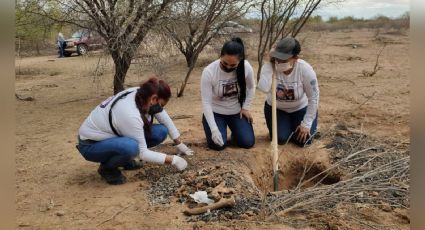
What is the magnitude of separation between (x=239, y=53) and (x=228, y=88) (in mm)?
508

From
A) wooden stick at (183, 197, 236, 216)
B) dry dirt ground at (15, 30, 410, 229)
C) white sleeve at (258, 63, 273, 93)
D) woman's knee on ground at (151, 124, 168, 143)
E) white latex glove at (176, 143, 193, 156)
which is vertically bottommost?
dry dirt ground at (15, 30, 410, 229)

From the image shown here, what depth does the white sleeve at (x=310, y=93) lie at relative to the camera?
434 centimetres

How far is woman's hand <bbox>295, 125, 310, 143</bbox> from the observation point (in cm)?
445

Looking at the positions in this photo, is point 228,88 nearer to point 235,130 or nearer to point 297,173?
point 235,130

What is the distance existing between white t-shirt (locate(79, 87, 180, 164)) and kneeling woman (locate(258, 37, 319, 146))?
1.33 meters

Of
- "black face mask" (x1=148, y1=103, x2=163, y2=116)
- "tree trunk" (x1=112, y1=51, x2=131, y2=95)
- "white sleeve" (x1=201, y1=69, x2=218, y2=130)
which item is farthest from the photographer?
"tree trunk" (x1=112, y1=51, x2=131, y2=95)

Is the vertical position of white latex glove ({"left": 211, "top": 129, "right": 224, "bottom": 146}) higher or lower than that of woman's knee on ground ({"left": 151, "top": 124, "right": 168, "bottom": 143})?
lower

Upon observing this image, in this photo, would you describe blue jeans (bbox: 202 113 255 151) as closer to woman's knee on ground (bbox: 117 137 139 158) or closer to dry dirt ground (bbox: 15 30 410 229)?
dry dirt ground (bbox: 15 30 410 229)

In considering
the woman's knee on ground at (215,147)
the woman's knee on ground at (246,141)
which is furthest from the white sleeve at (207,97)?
→ the woman's knee on ground at (246,141)

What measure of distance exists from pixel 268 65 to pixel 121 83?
11.9ft

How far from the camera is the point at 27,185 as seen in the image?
386 centimetres

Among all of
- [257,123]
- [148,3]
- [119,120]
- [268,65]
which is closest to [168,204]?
[119,120]

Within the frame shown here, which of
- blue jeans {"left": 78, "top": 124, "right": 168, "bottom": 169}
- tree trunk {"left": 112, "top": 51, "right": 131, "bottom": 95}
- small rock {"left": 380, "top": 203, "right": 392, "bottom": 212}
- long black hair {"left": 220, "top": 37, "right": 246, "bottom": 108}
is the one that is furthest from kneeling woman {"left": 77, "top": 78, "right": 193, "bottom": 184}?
tree trunk {"left": 112, "top": 51, "right": 131, "bottom": 95}

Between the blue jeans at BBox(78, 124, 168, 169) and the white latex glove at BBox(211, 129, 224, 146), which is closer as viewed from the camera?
the blue jeans at BBox(78, 124, 168, 169)
